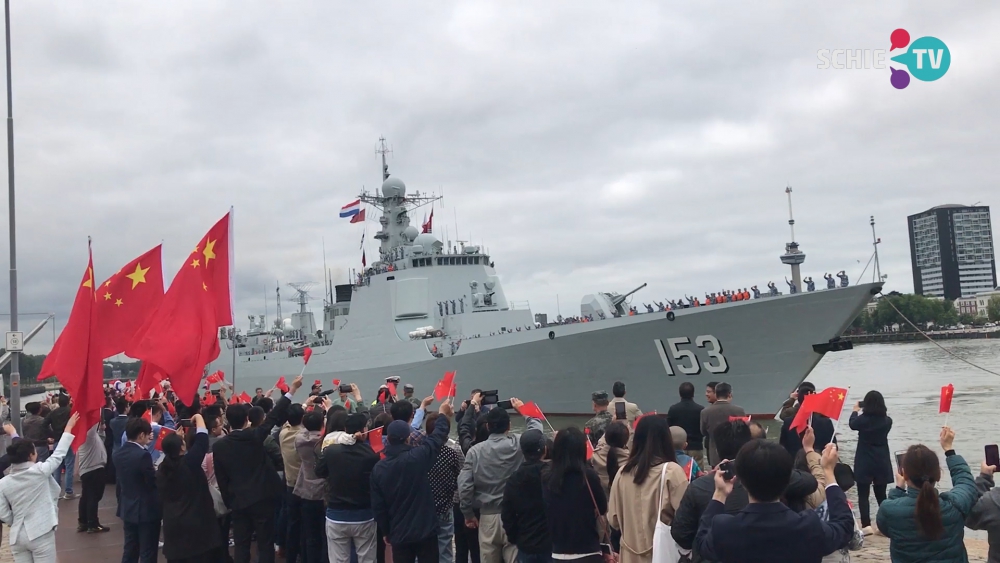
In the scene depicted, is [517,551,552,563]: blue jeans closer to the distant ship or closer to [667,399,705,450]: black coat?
[667,399,705,450]: black coat

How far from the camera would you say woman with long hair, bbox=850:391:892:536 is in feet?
18.1

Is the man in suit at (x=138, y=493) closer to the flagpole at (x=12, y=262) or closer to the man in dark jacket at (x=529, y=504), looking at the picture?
the man in dark jacket at (x=529, y=504)

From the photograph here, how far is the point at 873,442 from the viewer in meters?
5.64

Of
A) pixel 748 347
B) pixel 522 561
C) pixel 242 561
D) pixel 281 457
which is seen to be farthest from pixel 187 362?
pixel 748 347

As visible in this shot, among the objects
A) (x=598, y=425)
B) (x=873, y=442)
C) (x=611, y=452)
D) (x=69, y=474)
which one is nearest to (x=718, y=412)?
Result: (x=598, y=425)

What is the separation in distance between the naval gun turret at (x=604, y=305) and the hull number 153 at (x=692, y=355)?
197 centimetres

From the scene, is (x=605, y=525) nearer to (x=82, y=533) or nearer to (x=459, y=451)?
(x=459, y=451)

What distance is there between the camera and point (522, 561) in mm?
3881

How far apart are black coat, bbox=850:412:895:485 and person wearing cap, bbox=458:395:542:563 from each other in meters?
2.98

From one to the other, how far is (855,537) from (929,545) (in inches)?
17.2

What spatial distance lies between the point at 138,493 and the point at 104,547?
203 centimetres

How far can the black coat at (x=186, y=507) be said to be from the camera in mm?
4383

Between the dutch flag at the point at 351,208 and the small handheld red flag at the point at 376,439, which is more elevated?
the dutch flag at the point at 351,208

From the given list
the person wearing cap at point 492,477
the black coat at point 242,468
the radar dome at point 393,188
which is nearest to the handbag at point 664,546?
the person wearing cap at point 492,477
